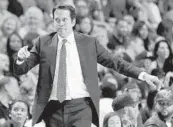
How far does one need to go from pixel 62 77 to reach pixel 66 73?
0.03 metres

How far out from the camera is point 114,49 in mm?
6988

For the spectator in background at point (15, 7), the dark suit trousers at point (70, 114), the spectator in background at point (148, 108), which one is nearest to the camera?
the dark suit trousers at point (70, 114)

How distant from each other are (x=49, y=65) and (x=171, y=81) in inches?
128

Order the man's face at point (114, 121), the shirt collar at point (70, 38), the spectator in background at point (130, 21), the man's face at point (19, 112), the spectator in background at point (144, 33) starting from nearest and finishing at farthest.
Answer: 1. the shirt collar at point (70, 38)
2. the man's face at point (114, 121)
3. the man's face at point (19, 112)
4. the spectator in background at point (130, 21)
5. the spectator in background at point (144, 33)

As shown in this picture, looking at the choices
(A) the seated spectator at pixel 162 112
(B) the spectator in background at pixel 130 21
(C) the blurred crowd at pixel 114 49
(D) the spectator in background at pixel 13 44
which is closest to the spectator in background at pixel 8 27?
(C) the blurred crowd at pixel 114 49

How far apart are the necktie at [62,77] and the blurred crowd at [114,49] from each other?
1512 mm

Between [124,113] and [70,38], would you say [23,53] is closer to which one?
[70,38]

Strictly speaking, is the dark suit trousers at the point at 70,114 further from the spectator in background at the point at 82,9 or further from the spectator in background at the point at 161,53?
the spectator in background at the point at 82,9

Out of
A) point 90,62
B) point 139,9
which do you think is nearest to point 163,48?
point 139,9

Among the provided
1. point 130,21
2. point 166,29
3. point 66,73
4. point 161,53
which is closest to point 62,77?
point 66,73

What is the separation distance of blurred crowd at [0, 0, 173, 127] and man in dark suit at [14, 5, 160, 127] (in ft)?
4.64

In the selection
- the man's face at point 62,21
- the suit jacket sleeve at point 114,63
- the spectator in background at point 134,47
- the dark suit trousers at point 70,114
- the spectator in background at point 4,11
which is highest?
the man's face at point 62,21

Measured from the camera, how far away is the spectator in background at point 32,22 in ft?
21.6

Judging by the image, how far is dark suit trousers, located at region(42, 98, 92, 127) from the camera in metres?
3.42
